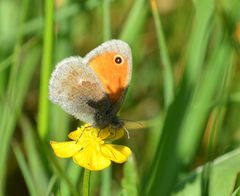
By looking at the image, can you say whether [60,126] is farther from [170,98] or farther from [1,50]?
[170,98]

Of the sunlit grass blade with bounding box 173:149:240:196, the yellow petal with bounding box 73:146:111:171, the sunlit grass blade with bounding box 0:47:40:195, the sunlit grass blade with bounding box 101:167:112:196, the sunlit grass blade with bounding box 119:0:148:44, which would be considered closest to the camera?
the yellow petal with bounding box 73:146:111:171

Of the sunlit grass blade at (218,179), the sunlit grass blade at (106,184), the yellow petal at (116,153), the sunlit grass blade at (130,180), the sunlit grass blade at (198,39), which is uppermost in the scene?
the sunlit grass blade at (198,39)

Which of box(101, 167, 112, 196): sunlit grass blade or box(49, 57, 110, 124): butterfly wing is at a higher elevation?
box(49, 57, 110, 124): butterfly wing

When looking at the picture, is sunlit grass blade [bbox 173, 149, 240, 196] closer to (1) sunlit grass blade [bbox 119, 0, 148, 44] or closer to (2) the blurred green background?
(2) the blurred green background

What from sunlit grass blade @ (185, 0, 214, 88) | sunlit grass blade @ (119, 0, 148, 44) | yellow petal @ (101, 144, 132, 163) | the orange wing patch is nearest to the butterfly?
the orange wing patch

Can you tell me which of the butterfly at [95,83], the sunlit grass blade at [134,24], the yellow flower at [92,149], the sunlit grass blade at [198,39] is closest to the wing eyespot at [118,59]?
the butterfly at [95,83]

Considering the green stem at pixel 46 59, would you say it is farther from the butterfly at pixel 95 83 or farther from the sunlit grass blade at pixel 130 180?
the sunlit grass blade at pixel 130 180

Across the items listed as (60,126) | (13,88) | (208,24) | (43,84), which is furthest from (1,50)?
(208,24)
